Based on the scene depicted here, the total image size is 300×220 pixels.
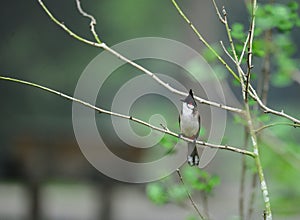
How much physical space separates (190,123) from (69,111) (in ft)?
13.0

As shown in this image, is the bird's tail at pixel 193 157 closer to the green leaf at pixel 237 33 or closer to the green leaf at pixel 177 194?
the green leaf at pixel 237 33

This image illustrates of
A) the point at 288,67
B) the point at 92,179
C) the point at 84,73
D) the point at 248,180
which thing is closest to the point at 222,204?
the point at 248,180

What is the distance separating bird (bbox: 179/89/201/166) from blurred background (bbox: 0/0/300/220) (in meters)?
2.36

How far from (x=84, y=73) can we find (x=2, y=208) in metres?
1.09

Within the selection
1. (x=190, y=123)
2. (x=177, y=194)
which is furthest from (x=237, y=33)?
(x=177, y=194)

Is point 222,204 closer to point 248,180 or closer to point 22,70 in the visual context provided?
point 248,180

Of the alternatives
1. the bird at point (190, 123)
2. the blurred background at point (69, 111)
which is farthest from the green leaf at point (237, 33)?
the blurred background at point (69, 111)

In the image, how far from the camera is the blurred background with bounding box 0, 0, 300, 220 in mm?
3973

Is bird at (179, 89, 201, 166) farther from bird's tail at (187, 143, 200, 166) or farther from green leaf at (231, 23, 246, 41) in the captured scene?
green leaf at (231, 23, 246, 41)

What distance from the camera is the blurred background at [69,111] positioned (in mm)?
3973

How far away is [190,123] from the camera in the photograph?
1.04m

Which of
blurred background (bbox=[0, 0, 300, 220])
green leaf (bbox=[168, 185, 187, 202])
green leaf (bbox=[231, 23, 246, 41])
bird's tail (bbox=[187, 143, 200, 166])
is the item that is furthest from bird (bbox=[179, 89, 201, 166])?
blurred background (bbox=[0, 0, 300, 220])

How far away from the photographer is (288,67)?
2.40 meters

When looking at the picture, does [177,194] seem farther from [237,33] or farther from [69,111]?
[69,111]
